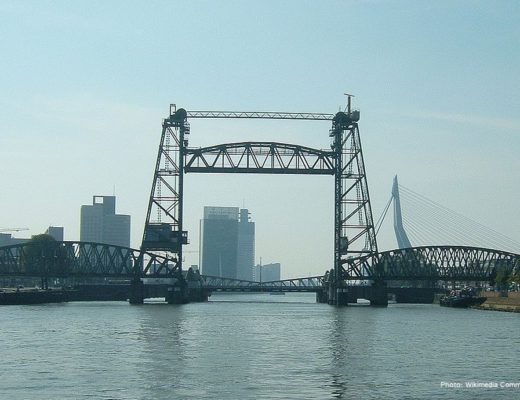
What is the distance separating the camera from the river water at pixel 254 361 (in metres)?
44.1

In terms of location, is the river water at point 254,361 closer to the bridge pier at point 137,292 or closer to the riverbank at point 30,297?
the riverbank at point 30,297

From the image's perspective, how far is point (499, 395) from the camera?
43062 mm

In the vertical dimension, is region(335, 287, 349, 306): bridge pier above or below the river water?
above

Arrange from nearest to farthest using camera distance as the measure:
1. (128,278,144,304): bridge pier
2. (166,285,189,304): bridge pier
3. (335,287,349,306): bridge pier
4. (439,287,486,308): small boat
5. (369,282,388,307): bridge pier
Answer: (335,287,349,306): bridge pier
(166,285,189,304): bridge pier
(128,278,144,304): bridge pier
(439,287,486,308): small boat
(369,282,388,307): bridge pier

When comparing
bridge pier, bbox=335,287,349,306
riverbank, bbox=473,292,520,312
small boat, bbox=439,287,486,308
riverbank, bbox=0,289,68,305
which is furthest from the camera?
small boat, bbox=439,287,486,308

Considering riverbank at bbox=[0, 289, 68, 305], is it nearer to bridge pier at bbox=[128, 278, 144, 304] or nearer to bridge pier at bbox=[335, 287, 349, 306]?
bridge pier at bbox=[128, 278, 144, 304]

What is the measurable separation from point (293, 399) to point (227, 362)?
44.0 ft

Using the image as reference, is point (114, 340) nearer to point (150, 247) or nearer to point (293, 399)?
point (293, 399)

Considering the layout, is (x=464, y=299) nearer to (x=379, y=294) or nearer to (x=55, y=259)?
(x=379, y=294)

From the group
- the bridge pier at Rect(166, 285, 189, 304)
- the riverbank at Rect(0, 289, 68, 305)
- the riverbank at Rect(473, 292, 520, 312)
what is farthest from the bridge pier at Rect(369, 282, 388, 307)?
the riverbank at Rect(0, 289, 68, 305)

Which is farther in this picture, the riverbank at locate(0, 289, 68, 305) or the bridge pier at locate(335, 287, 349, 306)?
the bridge pier at locate(335, 287, 349, 306)

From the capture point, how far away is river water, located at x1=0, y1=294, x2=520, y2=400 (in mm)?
44094

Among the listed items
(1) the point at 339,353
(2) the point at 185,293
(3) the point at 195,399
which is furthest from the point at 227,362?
(2) the point at 185,293

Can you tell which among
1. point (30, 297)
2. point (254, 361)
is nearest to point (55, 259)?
point (30, 297)
